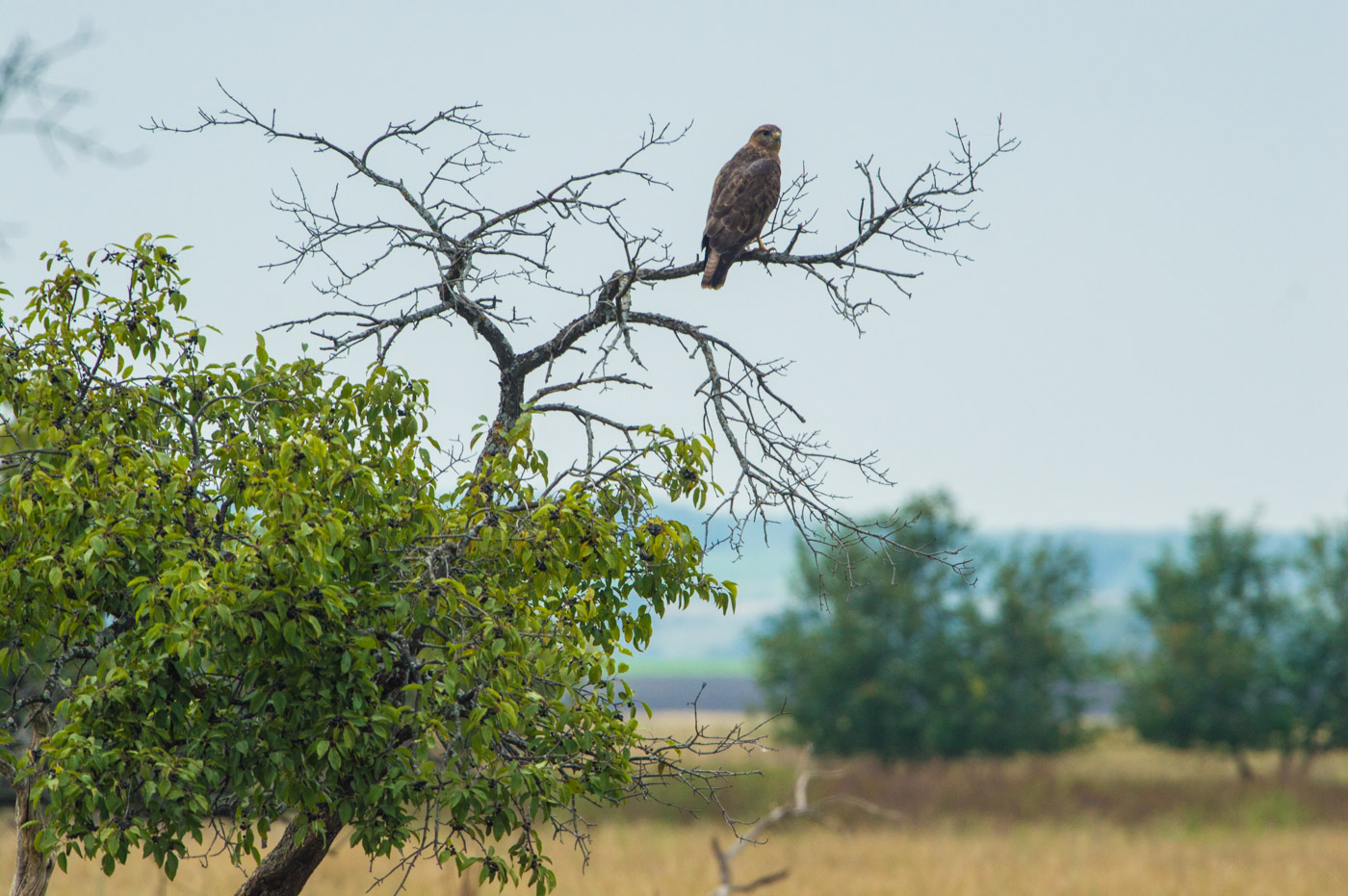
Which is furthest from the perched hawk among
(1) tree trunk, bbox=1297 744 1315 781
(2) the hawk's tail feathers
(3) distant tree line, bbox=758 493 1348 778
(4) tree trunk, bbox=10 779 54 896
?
(1) tree trunk, bbox=1297 744 1315 781

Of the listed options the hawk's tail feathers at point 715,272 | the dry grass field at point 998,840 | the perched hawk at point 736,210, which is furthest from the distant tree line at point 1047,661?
the hawk's tail feathers at point 715,272

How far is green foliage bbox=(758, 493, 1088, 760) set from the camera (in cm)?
3734

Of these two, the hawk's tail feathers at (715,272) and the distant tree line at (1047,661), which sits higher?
the hawk's tail feathers at (715,272)

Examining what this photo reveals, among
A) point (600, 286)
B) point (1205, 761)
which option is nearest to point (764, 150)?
point (600, 286)

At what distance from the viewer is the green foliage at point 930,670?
37344 millimetres

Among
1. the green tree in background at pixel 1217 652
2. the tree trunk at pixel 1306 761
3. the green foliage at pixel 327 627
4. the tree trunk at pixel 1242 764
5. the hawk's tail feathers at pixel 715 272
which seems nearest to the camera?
the green foliage at pixel 327 627

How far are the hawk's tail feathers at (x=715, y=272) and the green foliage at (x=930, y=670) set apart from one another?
2662 centimetres

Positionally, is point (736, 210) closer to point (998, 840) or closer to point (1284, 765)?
point (998, 840)

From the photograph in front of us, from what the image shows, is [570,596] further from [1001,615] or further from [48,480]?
[1001,615]

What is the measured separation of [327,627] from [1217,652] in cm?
3681

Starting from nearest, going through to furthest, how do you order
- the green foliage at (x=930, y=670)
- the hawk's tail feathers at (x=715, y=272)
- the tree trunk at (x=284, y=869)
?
the tree trunk at (x=284, y=869) → the hawk's tail feathers at (x=715, y=272) → the green foliage at (x=930, y=670)

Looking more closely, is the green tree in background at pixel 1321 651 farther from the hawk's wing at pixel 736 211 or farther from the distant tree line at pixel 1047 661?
the hawk's wing at pixel 736 211

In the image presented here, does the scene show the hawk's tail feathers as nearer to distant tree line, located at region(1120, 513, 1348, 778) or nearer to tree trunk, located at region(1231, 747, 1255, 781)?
distant tree line, located at region(1120, 513, 1348, 778)

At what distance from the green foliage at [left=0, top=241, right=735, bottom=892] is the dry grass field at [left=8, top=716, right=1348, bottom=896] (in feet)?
41.6
